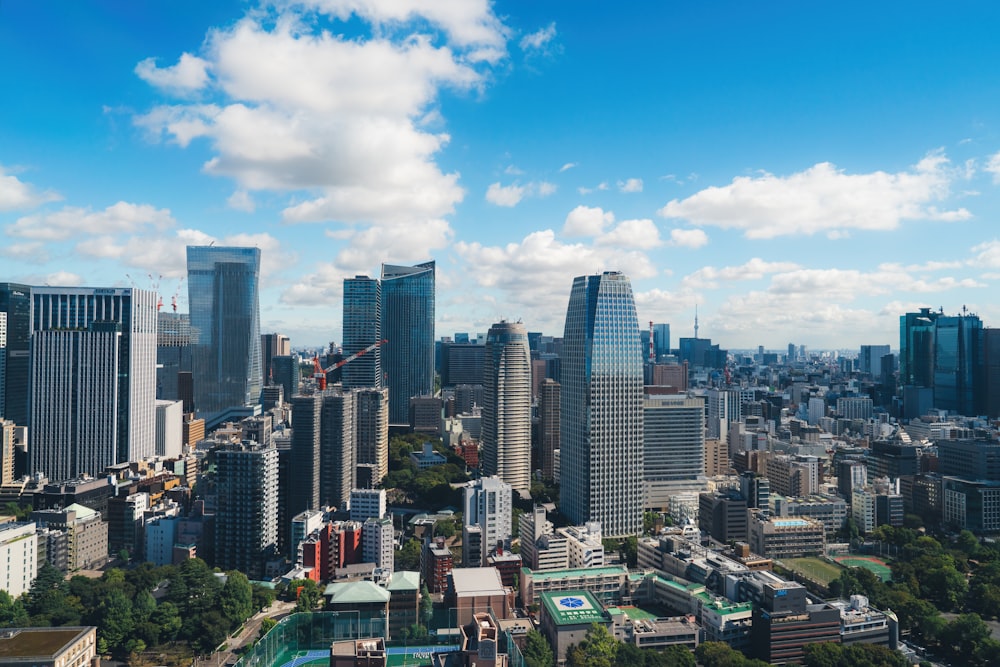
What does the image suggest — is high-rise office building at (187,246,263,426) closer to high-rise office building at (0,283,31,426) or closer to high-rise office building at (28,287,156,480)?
high-rise office building at (0,283,31,426)

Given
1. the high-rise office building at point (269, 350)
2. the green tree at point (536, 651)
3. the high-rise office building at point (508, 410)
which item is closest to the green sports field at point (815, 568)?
the green tree at point (536, 651)

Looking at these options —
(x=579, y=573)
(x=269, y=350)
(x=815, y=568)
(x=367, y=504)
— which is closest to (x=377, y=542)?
(x=367, y=504)

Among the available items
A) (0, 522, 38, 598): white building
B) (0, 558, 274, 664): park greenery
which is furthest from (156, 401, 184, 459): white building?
(0, 558, 274, 664): park greenery

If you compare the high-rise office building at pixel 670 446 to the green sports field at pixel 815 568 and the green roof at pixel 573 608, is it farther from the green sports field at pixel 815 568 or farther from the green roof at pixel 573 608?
the green roof at pixel 573 608

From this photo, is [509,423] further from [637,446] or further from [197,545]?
[197,545]

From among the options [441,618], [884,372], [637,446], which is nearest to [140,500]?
[441,618]

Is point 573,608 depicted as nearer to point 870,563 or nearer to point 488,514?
point 488,514
